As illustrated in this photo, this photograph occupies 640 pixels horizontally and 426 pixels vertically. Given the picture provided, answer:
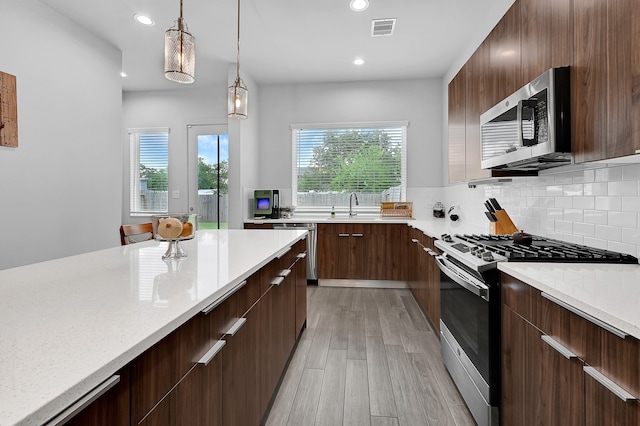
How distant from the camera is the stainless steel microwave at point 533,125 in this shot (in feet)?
4.94

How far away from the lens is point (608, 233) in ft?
5.57

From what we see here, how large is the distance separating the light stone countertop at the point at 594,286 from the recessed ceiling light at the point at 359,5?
8.52 ft

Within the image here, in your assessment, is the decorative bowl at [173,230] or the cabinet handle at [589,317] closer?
the cabinet handle at [589,317]

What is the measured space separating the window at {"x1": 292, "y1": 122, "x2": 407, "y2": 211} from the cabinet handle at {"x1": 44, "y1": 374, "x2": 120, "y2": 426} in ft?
15.0

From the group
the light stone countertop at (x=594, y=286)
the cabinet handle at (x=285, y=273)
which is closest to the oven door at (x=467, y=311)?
the light stone countertop at (x=594, y=286)

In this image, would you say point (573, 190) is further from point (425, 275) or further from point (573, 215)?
point (425, 275)

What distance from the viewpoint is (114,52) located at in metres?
3.92

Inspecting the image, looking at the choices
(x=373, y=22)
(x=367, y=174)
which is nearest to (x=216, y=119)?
(x=367, y=174)

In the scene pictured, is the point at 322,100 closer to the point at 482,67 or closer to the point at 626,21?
the point at 482,67

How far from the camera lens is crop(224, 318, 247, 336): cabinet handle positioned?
1204 mm

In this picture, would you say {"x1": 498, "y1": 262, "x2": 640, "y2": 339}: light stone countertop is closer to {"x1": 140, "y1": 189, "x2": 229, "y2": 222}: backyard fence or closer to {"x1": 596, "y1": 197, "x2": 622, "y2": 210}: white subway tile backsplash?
{"x1": 596, "y1": 197, "x2": 622, "y2": 210}: white subway tile backsplash

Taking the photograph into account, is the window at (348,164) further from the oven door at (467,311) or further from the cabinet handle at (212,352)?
the cabinet handle at (212,352)

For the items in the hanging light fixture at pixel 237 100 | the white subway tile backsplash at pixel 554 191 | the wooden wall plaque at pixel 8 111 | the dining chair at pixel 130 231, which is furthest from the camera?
the wooden wall plaque at pixel 8 111

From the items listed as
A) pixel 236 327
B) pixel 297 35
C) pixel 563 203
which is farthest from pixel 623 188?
pixel 297 35
